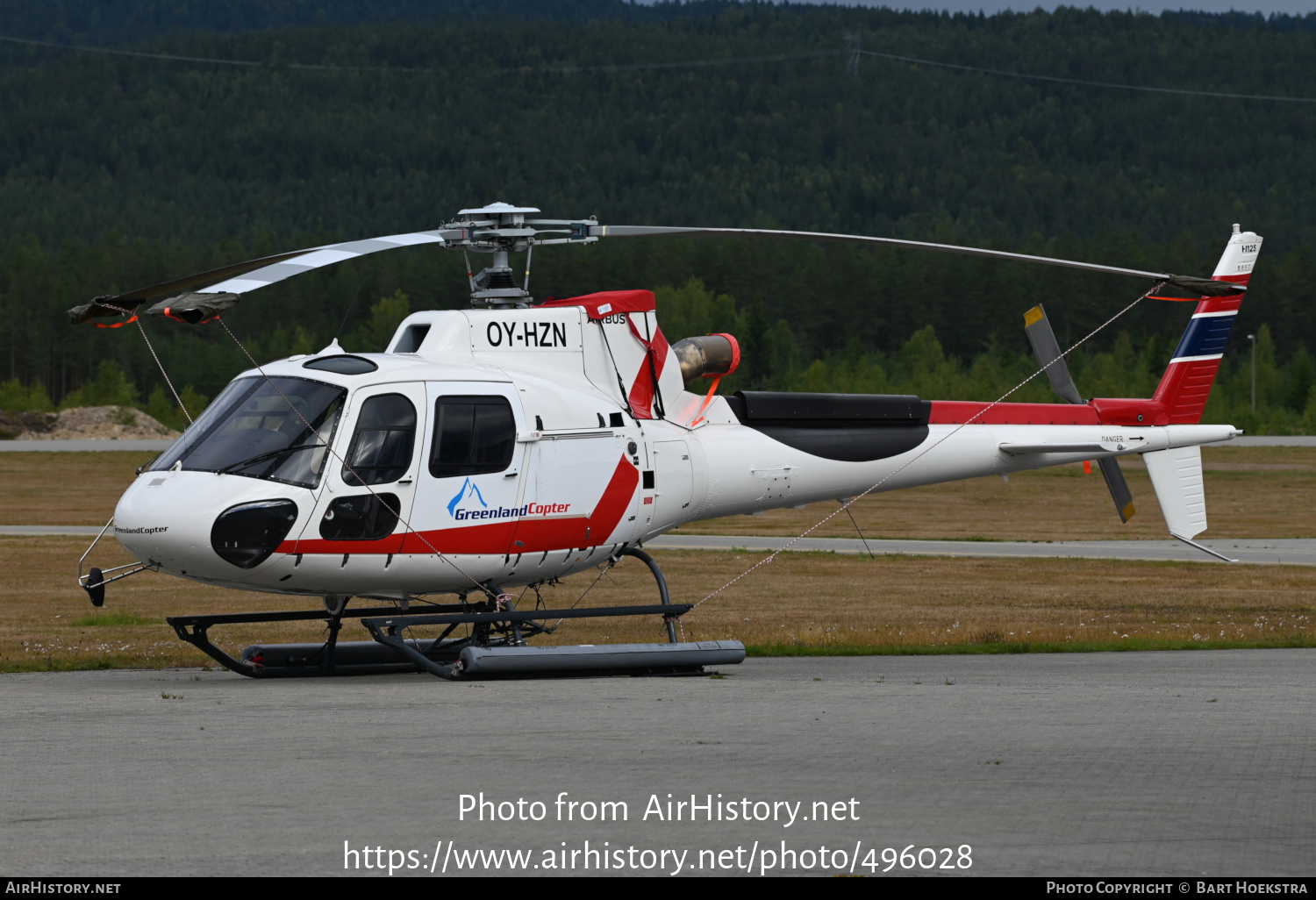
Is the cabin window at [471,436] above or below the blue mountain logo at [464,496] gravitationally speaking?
above

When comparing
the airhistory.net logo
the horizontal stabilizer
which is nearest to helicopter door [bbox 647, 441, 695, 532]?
the airhistory.net logo

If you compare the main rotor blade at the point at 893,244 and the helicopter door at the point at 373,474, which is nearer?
the helicopter door at the point at 373,474

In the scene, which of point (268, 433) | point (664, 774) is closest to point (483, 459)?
point (268, 433)

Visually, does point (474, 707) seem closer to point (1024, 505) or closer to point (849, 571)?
point (849, 571)

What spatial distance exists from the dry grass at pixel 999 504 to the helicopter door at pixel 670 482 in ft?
44.9

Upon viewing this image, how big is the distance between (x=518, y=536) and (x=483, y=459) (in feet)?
2.43

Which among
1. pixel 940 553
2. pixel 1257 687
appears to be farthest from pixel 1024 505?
pixel 1257 687

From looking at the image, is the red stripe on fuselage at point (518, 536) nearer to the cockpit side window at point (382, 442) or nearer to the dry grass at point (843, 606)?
the cockpit side window at point (382, 442)

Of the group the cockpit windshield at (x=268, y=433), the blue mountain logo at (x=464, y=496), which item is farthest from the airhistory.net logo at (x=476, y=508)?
the cockpit windshield at (x=268, y=433)

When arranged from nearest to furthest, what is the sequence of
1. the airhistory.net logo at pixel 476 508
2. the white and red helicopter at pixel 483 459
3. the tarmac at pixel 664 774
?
the tarmac at pixel 664 774 < the white and red helicopter at pixel 483 459 < the airhistory.net logo at pixel 476 508

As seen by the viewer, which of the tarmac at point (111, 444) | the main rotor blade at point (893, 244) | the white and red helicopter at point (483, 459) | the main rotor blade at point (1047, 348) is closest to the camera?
the white and red helicopter at point (483, 459)

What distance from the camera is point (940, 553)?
28188 millimetres

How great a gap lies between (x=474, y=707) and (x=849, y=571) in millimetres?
15039

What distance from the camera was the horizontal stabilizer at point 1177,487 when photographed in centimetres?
1708
